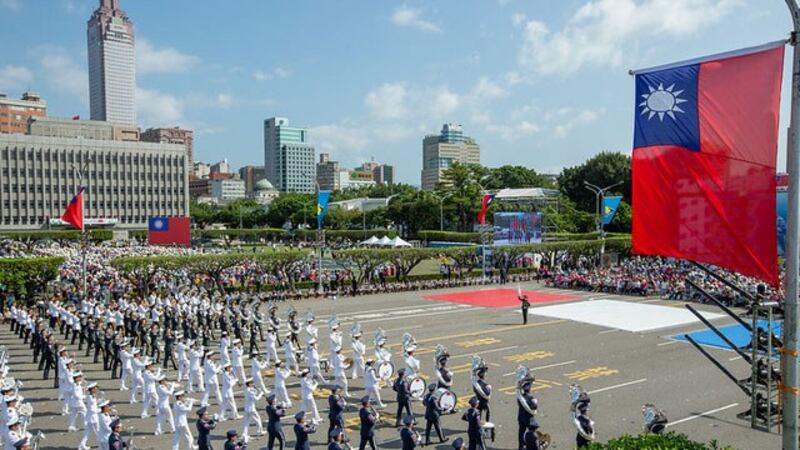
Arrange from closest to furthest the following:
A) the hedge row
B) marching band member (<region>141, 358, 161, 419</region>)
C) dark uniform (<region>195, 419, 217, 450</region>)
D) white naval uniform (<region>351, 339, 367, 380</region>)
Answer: dark uniform (<region>195, 419, 217, 450</region>) < marching band member (<region>141, 358, 161, 419</region>) < white naval uniform (<region>351, 339, 367, 380</region>) < the hedge row

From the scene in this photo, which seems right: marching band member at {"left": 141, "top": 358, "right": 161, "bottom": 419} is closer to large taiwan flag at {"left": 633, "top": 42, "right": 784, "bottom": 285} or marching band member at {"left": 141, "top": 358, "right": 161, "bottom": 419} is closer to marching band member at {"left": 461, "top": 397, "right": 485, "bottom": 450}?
marching band member at {"left": 461, "top": 397, "right": 485, "bottom": 450}

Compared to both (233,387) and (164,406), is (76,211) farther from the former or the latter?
(164,406)

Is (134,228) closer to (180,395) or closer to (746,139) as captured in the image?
(180,395)

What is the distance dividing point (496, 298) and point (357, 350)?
20.8 metres

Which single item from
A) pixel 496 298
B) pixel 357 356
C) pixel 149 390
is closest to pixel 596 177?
pixel 496 298

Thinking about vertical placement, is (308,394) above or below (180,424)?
above

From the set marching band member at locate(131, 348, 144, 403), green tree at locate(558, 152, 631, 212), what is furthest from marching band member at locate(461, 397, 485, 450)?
green tree at locate(558, 152, 631, 212)

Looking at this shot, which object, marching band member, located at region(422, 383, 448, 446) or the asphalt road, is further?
the asphalt road

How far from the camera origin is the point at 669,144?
8.81m

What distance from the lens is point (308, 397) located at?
14.7m

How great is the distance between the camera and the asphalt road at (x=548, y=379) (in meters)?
14.5

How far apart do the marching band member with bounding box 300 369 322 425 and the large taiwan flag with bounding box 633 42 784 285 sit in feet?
26.9

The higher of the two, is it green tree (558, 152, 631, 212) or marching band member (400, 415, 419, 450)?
green tree (558, 152, 631, 212)

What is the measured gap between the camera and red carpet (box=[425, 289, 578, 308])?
36.0m
